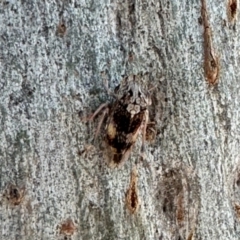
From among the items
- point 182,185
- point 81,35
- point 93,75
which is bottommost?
point 182,185

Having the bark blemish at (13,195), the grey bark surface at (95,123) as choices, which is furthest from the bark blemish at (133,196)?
the bark blemish at (13,195)

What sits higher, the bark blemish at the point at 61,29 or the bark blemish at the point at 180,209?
the bark blemish at the point at 61,29

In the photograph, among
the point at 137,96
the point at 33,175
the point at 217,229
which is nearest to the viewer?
the point at 33,175

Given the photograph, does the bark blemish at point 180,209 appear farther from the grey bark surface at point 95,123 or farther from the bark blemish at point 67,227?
the bark blemish at point 67,227

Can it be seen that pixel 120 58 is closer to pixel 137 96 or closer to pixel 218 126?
pixel 137 96

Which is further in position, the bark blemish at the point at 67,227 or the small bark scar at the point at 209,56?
the small bark scar at the point at 209,56

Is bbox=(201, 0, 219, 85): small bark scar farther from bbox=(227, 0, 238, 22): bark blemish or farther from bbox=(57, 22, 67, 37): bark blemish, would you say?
bbox=(57, 22, 67, 37): bark blemish

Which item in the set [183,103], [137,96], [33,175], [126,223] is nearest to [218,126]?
[183,103]
